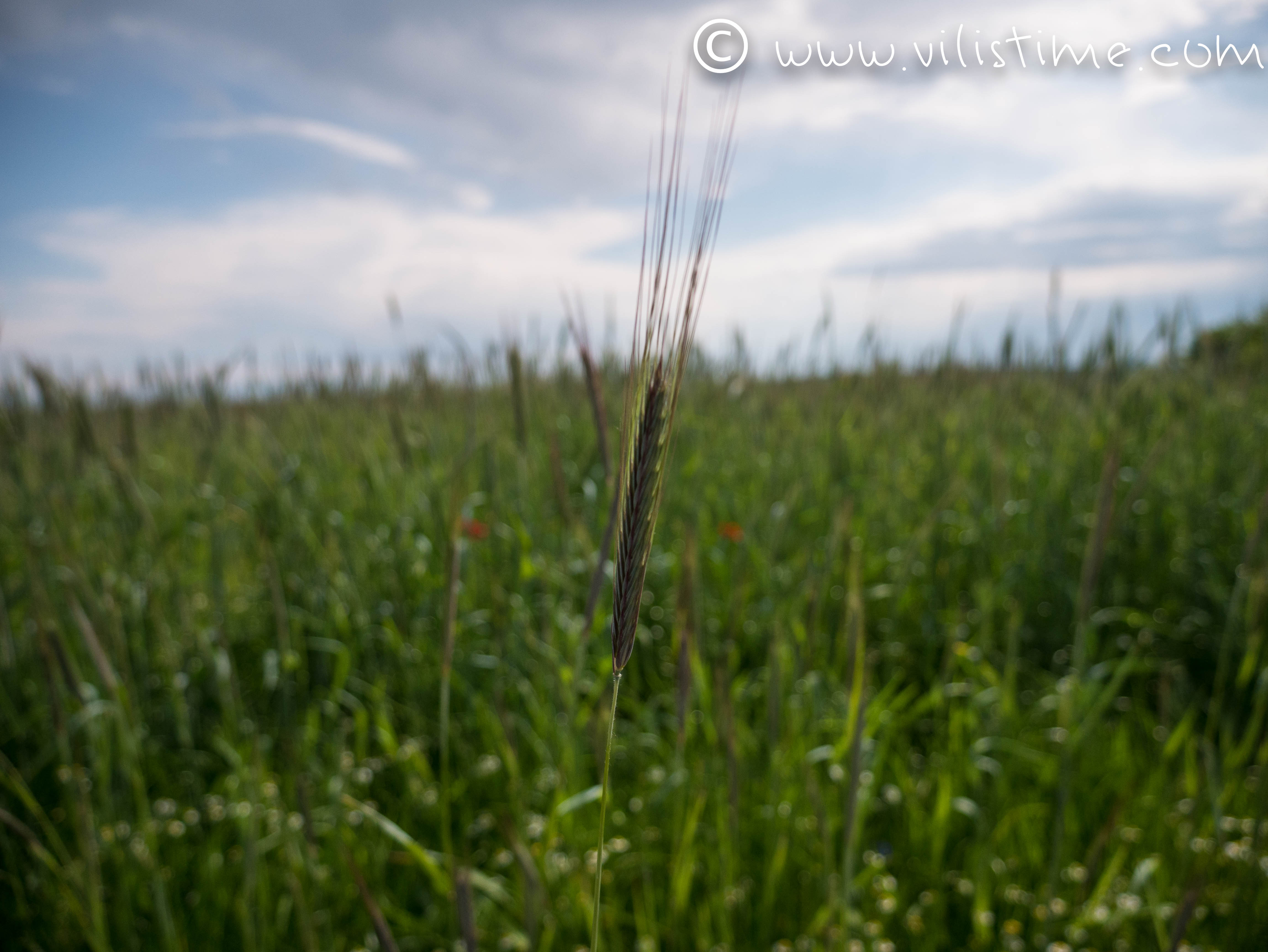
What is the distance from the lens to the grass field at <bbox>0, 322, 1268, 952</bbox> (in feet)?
4.59

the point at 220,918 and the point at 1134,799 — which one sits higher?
the point at 1134,799

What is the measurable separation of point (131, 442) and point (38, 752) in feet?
2.91

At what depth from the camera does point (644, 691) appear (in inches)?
89.7

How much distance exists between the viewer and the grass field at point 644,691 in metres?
1.40

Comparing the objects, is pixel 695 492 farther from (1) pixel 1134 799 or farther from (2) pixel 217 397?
(2) pixel 217 397

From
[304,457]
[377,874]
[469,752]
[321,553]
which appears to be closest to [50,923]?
[377,874]

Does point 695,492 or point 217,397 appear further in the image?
point 217,397

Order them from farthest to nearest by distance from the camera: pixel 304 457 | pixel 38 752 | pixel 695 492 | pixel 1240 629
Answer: pixel 304 457, pixel 695 492, pixel 1240 629, pixel 38 752

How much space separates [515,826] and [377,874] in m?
0.32

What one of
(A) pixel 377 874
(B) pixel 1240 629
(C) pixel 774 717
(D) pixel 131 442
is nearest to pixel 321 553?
(D) pixel 131 442

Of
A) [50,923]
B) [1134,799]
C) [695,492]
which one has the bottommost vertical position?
[50,923]

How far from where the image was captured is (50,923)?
150cm

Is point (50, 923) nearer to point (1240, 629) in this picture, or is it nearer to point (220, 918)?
point (220, 918)

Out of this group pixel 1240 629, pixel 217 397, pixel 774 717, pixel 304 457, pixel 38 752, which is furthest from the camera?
pixel 304 457
